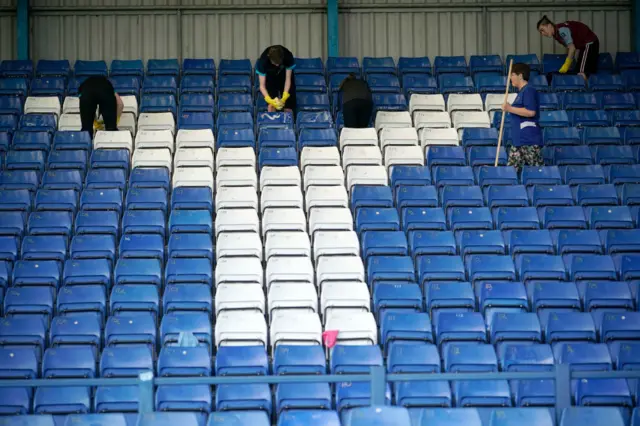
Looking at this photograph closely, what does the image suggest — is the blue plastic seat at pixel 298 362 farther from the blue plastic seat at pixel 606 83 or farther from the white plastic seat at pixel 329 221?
the blue plastic seat at pixel 606 83

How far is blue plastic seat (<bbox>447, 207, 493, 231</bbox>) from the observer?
1157cm

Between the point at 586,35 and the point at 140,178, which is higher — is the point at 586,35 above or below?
above

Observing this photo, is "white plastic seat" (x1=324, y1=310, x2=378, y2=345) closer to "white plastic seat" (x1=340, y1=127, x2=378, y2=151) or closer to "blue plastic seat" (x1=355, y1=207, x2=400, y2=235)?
"blue plastic seat" (x1=355, y1=207, x2=400, y2=235)

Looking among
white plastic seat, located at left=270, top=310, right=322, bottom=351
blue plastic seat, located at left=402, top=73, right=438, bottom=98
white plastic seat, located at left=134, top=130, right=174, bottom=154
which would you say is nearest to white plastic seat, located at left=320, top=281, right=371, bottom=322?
white plastic seat, located at left=270, top=310, right=322, bottom=351

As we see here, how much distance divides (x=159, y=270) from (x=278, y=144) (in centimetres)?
316

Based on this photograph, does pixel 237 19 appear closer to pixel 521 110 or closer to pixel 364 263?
pixel 521 110

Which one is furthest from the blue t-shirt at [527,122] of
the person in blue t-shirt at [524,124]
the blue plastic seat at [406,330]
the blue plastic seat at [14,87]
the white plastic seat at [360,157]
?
the blue plastic seat at [14,87]

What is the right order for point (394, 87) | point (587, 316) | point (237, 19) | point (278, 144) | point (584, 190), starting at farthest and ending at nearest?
point (237, 19) < point (394, 87) < point (278, 144) < point (584, 190) < point (587, 316)

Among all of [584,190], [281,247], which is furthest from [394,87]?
[281,247]

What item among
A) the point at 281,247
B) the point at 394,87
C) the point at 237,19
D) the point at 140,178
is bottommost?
the point at 281,247

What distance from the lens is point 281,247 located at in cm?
1111

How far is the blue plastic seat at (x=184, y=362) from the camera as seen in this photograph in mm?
9180

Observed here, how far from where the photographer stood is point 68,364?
927 cm

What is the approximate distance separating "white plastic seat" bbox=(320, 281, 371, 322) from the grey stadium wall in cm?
740
